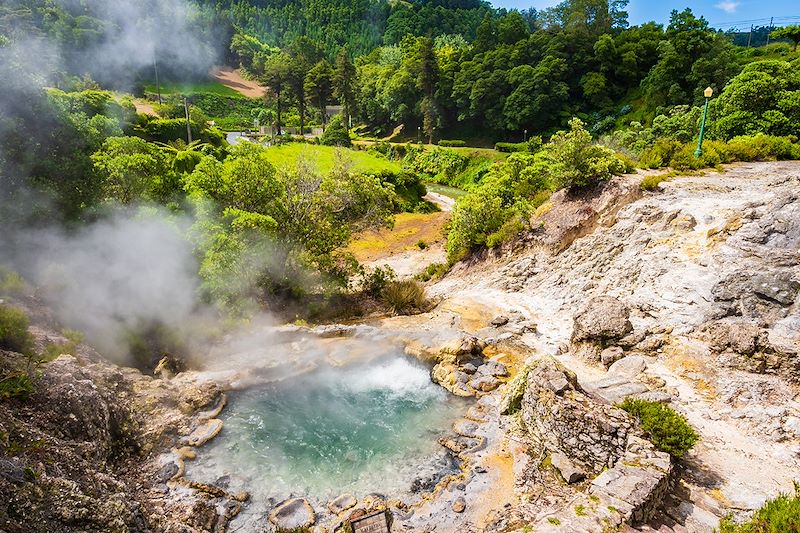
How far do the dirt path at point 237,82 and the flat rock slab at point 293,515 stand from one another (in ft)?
288

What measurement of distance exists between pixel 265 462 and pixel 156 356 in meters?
5.69

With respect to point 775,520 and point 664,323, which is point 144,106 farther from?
point 775,520

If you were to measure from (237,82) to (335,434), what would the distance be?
9481 cm

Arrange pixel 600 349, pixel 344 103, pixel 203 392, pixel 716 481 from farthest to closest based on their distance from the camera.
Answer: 1. pixel 344 103
2. pixel 600 349
3. pixel 203 392
4. pixel 716 481

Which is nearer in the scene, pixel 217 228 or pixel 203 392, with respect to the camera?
pixel 203 392

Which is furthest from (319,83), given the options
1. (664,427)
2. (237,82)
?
(664,427)

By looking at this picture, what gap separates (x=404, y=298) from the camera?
18.4 m

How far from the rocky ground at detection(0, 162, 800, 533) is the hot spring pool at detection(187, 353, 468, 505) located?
448mm

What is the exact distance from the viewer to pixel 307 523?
8.25 metres

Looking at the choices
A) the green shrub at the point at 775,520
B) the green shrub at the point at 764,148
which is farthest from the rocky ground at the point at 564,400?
the green shrub at the point at 764,148

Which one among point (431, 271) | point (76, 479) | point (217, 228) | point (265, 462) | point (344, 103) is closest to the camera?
point (76, 479)

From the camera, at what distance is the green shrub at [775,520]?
5.75m

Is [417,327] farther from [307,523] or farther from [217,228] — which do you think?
[307,523]

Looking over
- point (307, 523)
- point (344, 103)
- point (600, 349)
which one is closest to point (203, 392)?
point (307, 523)
